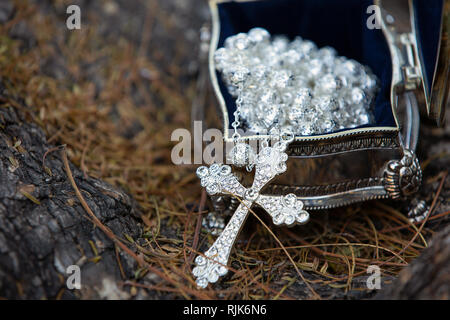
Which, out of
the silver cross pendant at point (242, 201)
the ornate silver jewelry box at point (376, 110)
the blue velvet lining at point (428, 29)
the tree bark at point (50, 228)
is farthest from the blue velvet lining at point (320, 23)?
the tree bark at point (50, 228)

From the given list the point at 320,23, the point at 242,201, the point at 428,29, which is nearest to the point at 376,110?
the point at 428,29

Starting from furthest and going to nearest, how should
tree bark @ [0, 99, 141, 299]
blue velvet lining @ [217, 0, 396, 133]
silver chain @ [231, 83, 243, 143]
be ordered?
blue velvet lining @ [217, 0, 396, 133]
silver chain @ [231, 83, 243, 143]
tree bark @ [0, 99, 141, 299]

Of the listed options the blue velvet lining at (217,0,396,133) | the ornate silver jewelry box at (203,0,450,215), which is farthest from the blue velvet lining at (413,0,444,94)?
the blue velvet lining at (217,0,396,133)

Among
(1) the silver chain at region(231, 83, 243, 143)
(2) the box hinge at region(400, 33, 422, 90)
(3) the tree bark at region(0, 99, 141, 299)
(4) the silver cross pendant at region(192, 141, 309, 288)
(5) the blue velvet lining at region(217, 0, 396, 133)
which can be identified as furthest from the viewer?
(5) the blue velvet lining at region(217, 0, 396, 133)

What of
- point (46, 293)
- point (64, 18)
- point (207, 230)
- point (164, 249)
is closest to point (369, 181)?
point (207, 230)

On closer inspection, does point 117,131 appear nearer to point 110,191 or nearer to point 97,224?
point 110,191

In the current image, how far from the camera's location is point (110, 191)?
1.31 meters

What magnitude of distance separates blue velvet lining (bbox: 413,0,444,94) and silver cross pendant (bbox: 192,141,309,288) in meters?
0.62

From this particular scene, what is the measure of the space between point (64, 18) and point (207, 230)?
1.36m

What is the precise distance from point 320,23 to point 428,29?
444 mm

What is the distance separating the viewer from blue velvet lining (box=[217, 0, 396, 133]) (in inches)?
60.2

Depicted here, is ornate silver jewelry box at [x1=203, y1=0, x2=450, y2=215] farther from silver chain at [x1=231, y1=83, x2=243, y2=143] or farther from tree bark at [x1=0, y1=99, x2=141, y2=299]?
tree bark at [x1=0, y1=99, x2=141, y2=299]

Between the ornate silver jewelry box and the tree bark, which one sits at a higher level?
the ornate silver jewelry box

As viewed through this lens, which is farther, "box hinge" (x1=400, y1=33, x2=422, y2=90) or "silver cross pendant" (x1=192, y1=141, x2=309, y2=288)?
"box hinge" (x1=400, y1=33, x2=422, y2=90)
